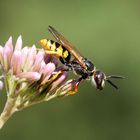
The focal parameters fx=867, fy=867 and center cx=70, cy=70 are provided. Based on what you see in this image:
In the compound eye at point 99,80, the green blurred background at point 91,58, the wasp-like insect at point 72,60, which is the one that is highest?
the wasp-like insect at point 72,60

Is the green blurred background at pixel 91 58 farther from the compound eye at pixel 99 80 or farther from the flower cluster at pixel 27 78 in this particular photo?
the flower cluster at pixel 27 78

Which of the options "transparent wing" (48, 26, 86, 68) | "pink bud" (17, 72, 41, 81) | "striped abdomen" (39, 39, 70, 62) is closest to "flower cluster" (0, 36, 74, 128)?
"pink bud" (17, 72, 41, 81)

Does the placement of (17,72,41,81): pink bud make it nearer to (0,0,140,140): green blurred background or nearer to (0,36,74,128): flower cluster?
(0,36,74,128): flower cluster

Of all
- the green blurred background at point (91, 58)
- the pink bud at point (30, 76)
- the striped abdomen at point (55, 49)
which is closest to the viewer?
the pink bud at point (30, 76)

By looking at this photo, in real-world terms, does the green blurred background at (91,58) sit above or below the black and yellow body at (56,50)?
below

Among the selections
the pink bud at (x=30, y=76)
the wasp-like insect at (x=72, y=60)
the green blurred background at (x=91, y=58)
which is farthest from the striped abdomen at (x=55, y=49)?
the green blurred background at (x=91, y=58)

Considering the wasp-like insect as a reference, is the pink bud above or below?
above

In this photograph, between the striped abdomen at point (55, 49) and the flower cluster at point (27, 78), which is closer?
the flower cluster at point (27, 78)
